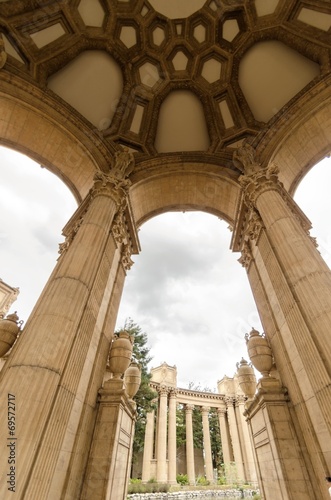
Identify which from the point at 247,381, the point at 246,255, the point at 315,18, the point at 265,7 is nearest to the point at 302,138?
the point at 246,255

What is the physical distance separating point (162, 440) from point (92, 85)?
27.7 metres

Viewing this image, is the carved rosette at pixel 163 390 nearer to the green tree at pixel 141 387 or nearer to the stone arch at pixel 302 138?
the green tree at pixel 141 387

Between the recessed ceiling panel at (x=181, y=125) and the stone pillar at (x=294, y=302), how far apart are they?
477 centimetres

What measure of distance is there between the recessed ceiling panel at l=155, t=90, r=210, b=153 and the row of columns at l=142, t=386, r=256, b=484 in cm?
2360

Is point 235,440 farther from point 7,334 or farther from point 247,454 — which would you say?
point 7,334

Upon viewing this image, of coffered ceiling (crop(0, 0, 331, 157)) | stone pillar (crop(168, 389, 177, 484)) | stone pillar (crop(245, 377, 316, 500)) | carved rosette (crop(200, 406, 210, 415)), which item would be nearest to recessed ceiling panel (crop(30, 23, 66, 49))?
coffered ceiling (crop(0, 0, 331, 157))

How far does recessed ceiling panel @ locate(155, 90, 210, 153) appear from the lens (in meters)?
12.4

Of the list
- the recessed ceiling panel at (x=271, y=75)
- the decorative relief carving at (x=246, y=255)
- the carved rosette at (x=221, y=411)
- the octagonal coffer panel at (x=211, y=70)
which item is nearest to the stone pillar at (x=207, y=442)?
the carved rosette at (x=221, y=411)

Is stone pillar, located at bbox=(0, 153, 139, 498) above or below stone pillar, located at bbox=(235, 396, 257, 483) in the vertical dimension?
below

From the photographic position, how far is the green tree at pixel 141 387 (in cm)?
1831

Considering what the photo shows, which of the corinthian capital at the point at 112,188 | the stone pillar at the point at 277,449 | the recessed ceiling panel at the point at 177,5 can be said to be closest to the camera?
the stone pillar at the point at 277,449

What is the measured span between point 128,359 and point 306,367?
403 centimetres

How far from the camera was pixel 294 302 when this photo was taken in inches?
212

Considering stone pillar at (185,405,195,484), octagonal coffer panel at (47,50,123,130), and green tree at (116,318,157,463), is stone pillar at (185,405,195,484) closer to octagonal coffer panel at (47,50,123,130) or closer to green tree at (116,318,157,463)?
green tree at (116,318,157,463)
